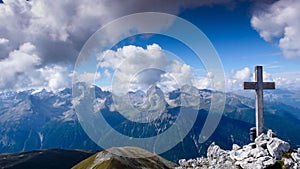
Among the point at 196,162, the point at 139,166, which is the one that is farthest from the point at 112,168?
the point at 196,162

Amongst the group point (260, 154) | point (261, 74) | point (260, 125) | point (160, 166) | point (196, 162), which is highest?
point (261, 74)

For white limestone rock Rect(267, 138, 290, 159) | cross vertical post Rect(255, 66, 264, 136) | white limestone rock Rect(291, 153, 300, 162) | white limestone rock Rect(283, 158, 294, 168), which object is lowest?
white limestone rock Rect(283, 158, 294, 168)

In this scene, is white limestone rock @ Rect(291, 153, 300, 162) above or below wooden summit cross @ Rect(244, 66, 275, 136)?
below

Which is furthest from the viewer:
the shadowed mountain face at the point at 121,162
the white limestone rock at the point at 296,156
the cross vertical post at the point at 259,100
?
the shadowed mountain face at the point at 121,162

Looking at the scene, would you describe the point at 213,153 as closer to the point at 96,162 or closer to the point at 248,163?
the point at 248,163

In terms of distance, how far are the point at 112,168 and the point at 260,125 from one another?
10562 centimetres

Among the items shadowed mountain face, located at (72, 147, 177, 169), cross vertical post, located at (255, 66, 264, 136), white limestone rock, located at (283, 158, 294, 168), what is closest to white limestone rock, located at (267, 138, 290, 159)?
white limestone rock, located at (283, 158, 294, 168)

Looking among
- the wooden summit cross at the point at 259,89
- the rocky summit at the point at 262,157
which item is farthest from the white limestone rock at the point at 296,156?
the wooden summit cross at the point at 259,89

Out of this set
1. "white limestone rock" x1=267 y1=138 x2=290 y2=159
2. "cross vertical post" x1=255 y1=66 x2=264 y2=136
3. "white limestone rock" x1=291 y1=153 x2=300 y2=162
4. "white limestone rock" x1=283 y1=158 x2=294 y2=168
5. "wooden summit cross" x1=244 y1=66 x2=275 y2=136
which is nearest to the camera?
"white limestone rock" x1=283 y1=158 x2=294 y2=168

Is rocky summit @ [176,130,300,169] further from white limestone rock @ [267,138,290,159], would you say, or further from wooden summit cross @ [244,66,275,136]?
wooden summit cross @ [244,66,275,136]

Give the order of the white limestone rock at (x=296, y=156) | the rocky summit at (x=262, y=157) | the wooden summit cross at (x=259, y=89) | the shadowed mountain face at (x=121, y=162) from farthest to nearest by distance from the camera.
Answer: the shadowed mountain face at (x=121, y=162) → the wooden summit cross at (x=259, y=89) → the white limestone rock at (x=296, y=156) → the rocky summit at (x=262, y=157)

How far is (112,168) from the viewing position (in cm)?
11800

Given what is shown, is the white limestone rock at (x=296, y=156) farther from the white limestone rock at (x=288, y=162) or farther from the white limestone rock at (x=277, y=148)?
the white limestone rock at (x=277, y=148)

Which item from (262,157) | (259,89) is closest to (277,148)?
(262,157)
